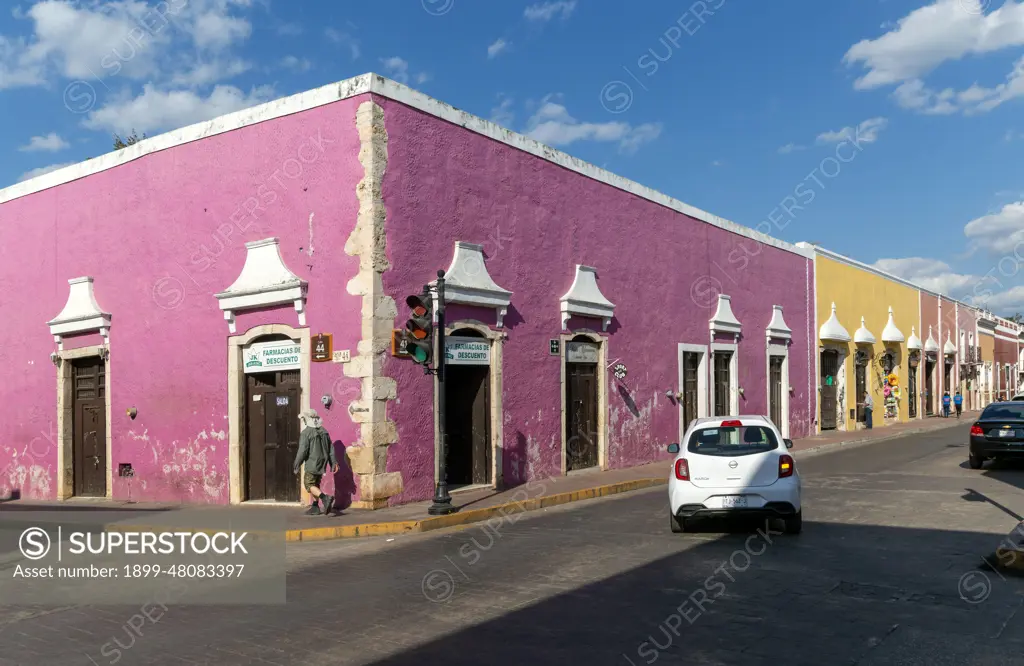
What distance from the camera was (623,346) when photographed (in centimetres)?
1984

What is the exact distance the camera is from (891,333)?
122ft

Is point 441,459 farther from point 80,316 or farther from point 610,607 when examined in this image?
point 80,316

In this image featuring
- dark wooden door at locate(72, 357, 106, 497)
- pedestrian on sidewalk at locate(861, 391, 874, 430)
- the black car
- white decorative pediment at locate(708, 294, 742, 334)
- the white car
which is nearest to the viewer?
the white car

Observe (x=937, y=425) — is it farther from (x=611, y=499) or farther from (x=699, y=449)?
(x=699, y=449)

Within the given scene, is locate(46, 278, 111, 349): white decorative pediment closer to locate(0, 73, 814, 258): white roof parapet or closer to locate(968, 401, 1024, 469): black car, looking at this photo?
locate(0, 73, 814, 258): white roof parapet

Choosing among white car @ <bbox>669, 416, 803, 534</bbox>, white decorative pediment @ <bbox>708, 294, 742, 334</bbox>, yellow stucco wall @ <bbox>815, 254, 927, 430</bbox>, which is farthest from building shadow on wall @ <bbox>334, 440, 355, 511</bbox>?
yellow stucco wall @ <bbox>815, 254, 927, 430</bbox>

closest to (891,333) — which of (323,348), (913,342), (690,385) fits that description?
(913,342)

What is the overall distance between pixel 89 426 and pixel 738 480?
14.4 meters

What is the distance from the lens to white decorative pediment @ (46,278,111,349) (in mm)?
17594

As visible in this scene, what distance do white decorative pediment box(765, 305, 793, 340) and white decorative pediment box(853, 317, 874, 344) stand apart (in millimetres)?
6948

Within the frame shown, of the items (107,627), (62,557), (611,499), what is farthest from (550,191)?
(107,627)

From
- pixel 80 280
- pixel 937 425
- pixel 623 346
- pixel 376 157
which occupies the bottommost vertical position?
pixel 937 425

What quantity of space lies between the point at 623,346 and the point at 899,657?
47.6ft

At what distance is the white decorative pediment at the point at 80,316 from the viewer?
17.6 m
